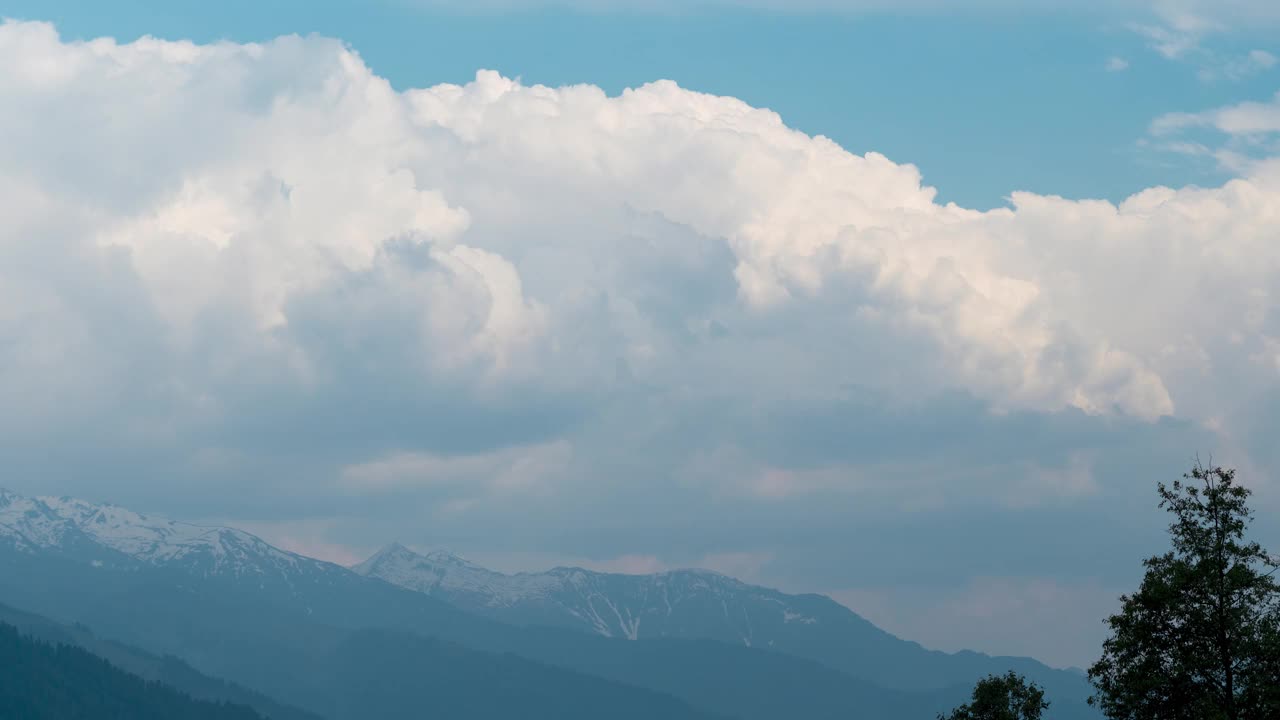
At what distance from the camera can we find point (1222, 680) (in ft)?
208

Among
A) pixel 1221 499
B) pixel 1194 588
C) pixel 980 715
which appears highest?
pixel 1221 499

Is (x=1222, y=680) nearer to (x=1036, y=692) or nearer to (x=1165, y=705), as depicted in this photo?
(x=1165, y=705)

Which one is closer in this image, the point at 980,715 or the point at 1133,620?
the point at 1133,620

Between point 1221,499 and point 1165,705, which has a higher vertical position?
point 1221,499

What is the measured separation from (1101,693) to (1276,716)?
8.96 metres

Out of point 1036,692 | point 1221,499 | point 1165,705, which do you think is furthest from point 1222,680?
point 1036,692

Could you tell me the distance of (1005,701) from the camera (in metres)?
88.0

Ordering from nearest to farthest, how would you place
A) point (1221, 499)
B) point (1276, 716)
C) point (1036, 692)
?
point (1276, 716) → point (1221, 499) → point (1036, 692)

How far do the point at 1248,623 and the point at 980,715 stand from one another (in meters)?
28.3

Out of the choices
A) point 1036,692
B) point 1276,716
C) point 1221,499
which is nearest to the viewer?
point 1276,716

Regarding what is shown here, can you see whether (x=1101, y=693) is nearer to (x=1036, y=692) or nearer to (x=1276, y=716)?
(x=1276, y=716)

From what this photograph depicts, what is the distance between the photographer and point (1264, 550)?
64.8m

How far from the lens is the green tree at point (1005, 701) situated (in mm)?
85750

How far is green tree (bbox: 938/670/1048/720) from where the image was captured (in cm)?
8575
